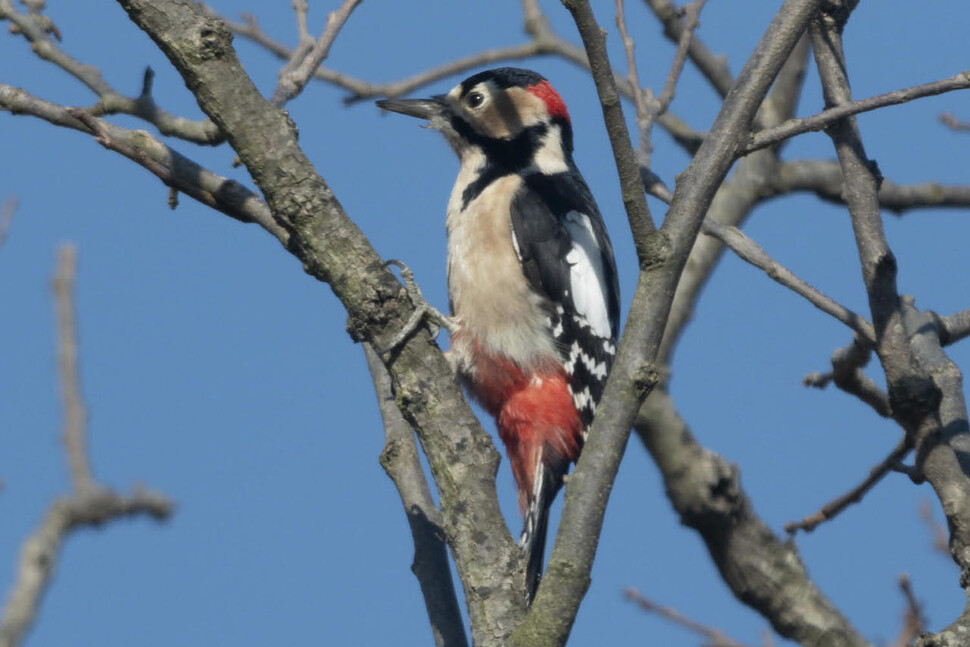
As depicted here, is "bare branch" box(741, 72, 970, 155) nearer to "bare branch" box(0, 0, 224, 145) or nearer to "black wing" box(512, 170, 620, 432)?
"bare branch" box(0, 0, 224, 145)

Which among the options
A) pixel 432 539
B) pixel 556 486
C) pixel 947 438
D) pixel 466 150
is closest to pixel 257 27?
pixel 466 150

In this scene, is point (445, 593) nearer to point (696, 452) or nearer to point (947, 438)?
point (947, 438)

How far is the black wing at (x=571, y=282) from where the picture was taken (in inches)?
189

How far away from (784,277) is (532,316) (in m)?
1.64

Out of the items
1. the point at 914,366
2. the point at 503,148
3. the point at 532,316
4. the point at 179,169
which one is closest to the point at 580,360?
the point at 532,316

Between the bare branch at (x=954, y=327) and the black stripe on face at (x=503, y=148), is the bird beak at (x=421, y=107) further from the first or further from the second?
the bare branch at (x=954, y=327)

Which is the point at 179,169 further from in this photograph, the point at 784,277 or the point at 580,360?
the point at 580,360

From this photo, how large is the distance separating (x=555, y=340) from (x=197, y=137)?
172 cm

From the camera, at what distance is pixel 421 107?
5441 mm

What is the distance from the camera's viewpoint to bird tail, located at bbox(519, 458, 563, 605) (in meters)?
4.17

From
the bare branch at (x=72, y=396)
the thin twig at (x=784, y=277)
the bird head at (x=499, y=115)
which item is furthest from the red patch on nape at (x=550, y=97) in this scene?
the bare branch at (x=72, y=396)

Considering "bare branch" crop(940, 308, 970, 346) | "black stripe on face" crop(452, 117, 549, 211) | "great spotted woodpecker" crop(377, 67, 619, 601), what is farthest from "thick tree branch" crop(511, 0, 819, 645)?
"black stripe on face" crop(452, 117, 549, 211)

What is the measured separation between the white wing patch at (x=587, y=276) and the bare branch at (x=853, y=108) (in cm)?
197

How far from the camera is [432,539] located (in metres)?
3.50
